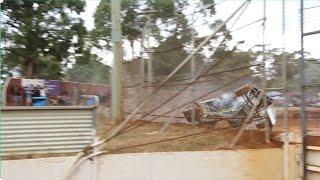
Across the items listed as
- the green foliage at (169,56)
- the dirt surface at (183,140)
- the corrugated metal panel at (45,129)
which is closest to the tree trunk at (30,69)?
the green foliage at (169,56)

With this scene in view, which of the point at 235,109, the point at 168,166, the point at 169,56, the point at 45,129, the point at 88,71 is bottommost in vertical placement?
the point at 168,166

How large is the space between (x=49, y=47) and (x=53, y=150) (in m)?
16.6

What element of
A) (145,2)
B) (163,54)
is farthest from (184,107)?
(145,2)

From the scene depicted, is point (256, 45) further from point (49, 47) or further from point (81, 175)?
point (49, 47)

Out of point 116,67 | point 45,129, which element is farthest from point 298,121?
point 45,129

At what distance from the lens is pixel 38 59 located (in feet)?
71.8

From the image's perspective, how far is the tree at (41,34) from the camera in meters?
21.3

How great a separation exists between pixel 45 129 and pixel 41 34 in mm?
15904

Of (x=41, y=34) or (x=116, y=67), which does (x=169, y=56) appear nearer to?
(x=116, y=67)

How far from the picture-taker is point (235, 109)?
874 cm

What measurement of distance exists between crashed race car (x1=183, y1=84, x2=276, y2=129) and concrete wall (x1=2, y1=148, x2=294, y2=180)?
32.4 inches

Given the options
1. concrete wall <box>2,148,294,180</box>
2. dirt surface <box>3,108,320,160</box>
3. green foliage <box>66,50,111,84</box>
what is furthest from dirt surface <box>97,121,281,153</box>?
green foliage <box>66,50,111,84</box>

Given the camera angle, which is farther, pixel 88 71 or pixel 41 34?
pixel 41 34

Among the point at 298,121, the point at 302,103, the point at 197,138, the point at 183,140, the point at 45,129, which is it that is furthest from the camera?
the point at 298,121
